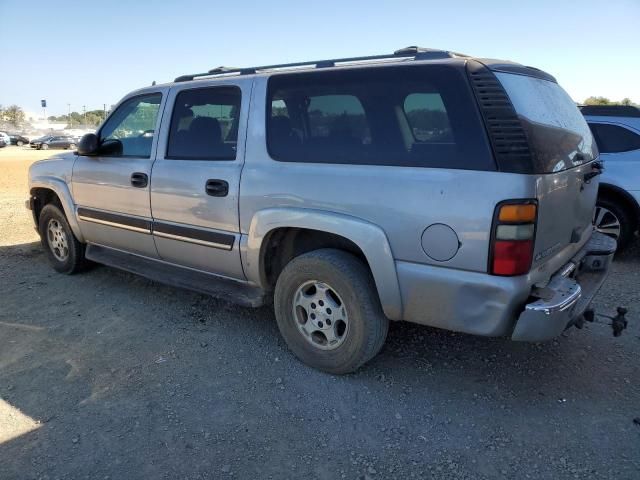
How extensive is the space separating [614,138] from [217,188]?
186 inches

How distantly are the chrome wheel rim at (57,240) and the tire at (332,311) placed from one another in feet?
9.68

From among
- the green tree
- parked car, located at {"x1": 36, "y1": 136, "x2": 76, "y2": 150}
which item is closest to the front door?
parked car, located at {"x1": 36, "y1": 136, "x2": 76, "y2": 150}

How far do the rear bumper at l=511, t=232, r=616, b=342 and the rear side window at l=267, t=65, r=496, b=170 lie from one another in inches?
30.1

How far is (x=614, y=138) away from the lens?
573 centimetres

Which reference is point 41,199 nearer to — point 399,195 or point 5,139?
point 399,195

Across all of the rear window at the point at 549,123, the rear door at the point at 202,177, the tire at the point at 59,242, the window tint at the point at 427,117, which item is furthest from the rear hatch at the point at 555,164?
the tire at the point at 59,242

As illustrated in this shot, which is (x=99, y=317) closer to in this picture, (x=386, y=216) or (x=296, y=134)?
(x=296, y=134)

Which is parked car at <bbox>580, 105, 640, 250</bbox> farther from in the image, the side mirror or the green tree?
the green tree

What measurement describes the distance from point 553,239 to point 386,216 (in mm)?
943

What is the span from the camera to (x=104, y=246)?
15.5 feet

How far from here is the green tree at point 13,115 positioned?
82100 mm

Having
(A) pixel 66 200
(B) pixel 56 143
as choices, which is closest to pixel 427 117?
(A) pixel 66 200

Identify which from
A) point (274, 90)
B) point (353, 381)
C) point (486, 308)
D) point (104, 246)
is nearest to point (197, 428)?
point (353, 381)

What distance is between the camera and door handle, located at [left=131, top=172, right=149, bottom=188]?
4.00m
